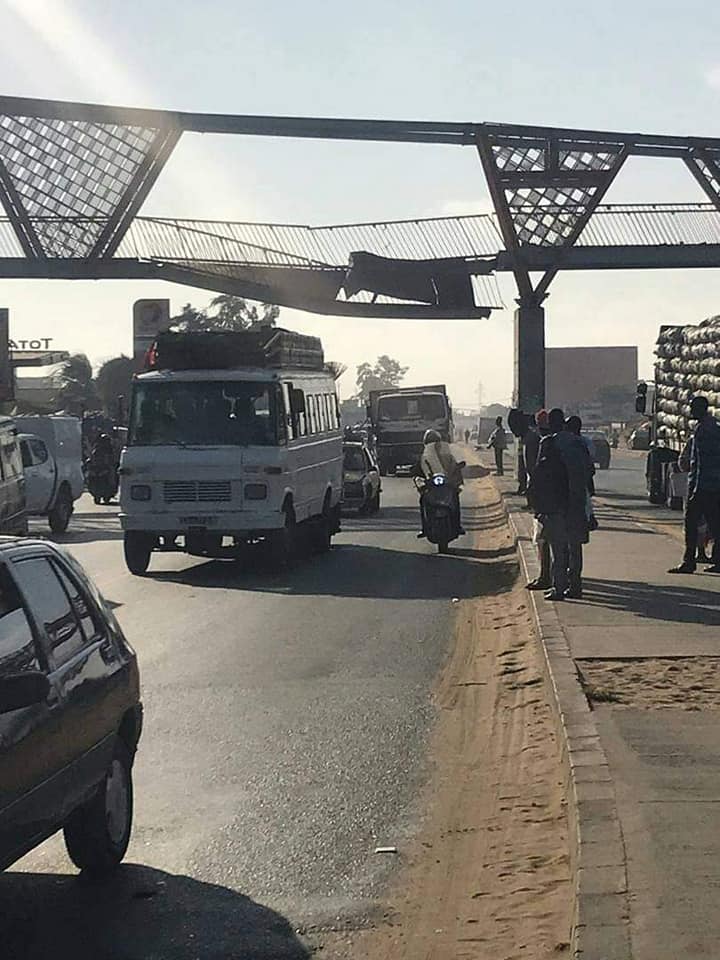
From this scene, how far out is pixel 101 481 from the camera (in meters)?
41.2

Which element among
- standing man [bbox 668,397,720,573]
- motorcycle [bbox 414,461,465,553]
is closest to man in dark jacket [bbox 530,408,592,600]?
standing man [bbox 668,397,720,573]

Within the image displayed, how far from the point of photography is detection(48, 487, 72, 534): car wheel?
30.3m

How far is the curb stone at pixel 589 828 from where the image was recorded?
5.75 metres

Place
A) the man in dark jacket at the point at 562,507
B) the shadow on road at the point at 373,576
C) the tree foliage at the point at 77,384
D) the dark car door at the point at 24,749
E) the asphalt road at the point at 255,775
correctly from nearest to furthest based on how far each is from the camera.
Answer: the dark car door at the point at 24,749, the asphalt road at the point at 255,775, the man in dark jacket at the point at 562,507, the shadow on road at the point at 373,576, the tree foliage at the point at 77,384

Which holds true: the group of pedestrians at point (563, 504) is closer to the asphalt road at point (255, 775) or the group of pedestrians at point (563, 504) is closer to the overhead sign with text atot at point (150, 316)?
the asphalt road at point (255, 775)

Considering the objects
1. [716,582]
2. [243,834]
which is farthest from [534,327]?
[243,834]

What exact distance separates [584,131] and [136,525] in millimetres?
17551

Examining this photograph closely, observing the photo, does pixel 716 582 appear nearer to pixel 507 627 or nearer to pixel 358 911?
pixel 507 627

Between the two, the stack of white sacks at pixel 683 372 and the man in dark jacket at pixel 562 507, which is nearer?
the man in dark jacket at pixel 562 507

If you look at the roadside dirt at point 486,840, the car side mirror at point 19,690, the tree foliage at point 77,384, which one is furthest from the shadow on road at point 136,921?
the tree foliage at point 77,384

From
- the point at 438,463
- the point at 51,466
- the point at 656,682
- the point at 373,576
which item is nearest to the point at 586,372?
the point at 51,466

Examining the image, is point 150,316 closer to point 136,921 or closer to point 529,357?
point 529,357

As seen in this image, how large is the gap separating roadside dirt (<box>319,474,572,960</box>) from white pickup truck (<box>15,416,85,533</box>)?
1667 centimetres

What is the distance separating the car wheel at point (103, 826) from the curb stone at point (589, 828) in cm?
194
